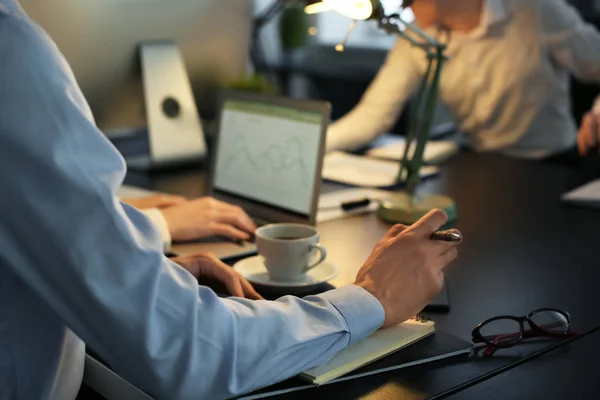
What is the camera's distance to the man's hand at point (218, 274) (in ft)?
3.42

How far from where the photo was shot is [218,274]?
106cm

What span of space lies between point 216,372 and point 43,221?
0.23m

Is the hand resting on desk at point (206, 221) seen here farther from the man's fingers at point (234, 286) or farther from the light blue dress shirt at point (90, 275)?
the light blue dress shirt at point (90, 275)

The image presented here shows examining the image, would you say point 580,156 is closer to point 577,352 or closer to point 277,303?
point 577,352

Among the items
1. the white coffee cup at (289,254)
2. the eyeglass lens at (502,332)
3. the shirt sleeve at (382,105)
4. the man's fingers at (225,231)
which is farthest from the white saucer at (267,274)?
the shirt sleeve at (382,105)

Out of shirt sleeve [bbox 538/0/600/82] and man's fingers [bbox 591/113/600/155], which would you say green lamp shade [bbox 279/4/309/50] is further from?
man's fingers [bbox 591/113/600/155]

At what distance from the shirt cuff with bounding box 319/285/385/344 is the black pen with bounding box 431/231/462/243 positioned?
123 mm

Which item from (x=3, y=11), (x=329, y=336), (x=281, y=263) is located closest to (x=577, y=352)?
(x=329, y=336)

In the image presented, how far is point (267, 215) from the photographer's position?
4.72 ft

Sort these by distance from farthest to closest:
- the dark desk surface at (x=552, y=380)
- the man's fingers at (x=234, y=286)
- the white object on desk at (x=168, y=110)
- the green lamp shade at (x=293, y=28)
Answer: the green lamp shade at (x=293, y=28)
the white object on desk at (x=168, y=110)
the man's fingers at (x=234, y=286)
the dark desk surface at (x=552, y=380)

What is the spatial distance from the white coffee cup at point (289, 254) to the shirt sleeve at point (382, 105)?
97 cm

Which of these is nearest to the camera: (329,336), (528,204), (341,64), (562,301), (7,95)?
(7,95)

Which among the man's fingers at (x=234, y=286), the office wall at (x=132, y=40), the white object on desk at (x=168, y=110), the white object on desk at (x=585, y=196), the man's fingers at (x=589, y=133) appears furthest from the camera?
the man's fingers at (x=589, y=133)

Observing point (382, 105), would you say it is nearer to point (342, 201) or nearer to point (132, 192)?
point (342, 201)
